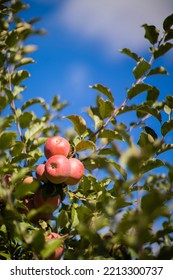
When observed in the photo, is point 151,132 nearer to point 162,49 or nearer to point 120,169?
point 120,169

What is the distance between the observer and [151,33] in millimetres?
1963

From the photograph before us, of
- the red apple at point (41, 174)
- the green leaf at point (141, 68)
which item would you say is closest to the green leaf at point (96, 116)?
the green leaf at point (141, 68)

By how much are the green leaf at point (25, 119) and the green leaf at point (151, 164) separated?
812 mm

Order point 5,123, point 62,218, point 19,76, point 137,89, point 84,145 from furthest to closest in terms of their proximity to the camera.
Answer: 1. point 19,76
2. point 137,89
3. point 84,145
4. point 62,218
5. point 5,123

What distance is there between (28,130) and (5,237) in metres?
0.72

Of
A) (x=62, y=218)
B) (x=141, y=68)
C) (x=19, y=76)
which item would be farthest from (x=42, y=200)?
(x=19, y=76)

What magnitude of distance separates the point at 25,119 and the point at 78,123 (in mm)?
420

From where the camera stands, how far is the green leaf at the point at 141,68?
6.17ft

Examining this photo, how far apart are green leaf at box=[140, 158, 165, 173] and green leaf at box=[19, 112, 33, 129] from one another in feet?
2.66

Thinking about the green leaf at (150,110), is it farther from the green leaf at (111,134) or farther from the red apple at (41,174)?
the red apple at (41,174)

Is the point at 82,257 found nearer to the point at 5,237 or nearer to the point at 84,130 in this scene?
the point at 5,237

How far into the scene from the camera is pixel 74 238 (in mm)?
1751

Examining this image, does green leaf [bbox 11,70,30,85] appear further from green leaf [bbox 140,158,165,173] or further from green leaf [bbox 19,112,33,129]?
green leaf [bbox 140,158,165,173]
